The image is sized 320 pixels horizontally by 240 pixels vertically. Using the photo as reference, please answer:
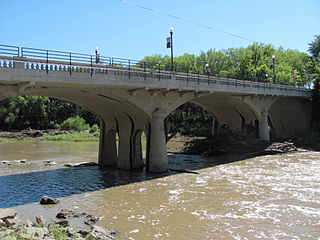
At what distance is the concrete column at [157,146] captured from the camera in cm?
2352

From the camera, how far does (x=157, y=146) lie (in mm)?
23547

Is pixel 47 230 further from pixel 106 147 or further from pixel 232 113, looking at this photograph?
pixel 232 113

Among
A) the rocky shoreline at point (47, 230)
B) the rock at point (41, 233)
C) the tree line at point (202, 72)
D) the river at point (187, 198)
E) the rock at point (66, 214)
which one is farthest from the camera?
the tree line at point (202, 72)

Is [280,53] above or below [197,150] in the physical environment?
above

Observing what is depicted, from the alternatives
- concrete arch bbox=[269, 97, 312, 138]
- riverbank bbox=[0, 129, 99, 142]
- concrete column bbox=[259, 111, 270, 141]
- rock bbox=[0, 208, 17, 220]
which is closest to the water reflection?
rock bbox=[0, 208, 17, 220]

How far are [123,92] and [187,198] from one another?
8431mm

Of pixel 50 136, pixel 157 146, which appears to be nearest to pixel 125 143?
pixel 157 146

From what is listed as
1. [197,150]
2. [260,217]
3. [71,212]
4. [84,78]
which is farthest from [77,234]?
[197,150]

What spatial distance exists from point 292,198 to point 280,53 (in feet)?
201

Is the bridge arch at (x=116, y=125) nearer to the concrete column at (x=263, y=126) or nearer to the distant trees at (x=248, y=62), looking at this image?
the concrete column at (x=263, y=126)

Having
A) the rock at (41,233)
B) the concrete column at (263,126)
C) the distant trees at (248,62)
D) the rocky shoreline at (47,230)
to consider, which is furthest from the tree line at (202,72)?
the rock at (41,233)

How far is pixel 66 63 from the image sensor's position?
1872 centimetres

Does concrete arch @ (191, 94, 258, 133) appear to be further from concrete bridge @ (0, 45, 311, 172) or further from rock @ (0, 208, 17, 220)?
rock @ (0, 208, 17, 220)

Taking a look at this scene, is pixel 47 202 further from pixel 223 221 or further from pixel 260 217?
pixel 260 217
